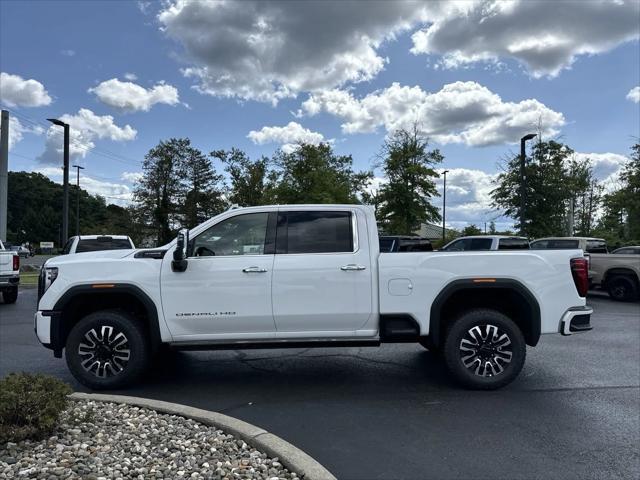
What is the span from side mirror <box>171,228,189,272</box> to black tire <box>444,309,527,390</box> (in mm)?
2927

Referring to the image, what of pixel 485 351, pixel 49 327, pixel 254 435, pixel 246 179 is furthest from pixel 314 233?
pixel 246 179

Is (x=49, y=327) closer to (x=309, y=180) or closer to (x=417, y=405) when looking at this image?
(x=417, y=405)

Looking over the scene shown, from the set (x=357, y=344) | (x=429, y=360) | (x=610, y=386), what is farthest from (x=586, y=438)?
(x=429, y=360)

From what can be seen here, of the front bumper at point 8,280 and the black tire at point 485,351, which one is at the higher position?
the front bumper at point 8,280

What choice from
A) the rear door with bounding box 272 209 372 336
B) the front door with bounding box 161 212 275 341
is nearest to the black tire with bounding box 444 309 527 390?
the rear door with bounding box 272 209 372 336

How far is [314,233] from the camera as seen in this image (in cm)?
552

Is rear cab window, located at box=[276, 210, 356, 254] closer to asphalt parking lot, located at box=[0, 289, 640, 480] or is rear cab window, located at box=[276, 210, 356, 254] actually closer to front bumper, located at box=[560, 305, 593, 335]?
asphalt parking lot, located at box=[0, 289, 640, 480]

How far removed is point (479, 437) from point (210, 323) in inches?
112

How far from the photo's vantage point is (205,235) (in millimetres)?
5426

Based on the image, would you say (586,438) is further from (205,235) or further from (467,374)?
(205,235)

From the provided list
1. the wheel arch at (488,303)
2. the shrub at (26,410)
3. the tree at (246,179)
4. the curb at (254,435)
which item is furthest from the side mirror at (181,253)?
the tree at (246,179)

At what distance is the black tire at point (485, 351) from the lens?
5328 millimetres

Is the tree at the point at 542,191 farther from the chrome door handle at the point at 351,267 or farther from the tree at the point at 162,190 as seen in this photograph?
the tree at the point at 162,190

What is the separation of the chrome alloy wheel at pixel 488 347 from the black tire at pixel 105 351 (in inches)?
136
